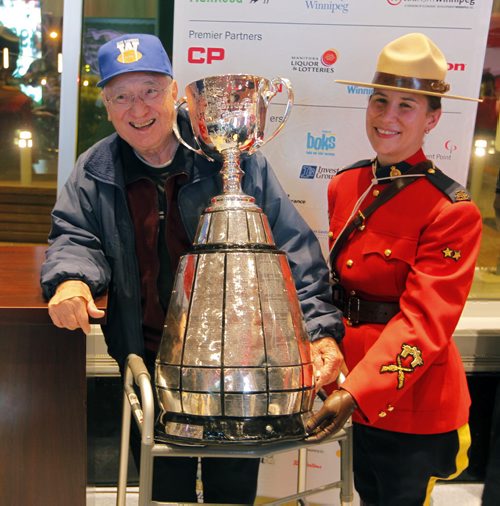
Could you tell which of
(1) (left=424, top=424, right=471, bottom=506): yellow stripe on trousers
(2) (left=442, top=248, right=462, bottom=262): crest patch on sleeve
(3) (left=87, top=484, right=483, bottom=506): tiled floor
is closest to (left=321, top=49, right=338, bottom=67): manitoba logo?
(2) (left=442, top=248, right=462, bottom=262): crest patch on sleeve

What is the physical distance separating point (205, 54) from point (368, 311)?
1.06 m

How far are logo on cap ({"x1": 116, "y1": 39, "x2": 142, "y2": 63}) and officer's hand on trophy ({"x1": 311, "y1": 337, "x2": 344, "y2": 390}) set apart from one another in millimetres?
744

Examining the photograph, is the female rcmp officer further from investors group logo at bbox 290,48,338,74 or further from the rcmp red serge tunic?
investors group logo at bbox 290,48,338,74

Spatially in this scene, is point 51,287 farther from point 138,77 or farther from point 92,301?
point 138,77

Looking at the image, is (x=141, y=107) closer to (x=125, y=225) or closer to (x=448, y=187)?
(x=125, y=225)

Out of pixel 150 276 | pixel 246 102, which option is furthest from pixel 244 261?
pixel 150 276

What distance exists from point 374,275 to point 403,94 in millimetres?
436

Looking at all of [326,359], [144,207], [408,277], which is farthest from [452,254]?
[144,207]

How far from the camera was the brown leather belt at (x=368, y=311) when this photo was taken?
1.58m

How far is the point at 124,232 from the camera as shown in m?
1.53

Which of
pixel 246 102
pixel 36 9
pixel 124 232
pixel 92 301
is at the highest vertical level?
pixel 36 9

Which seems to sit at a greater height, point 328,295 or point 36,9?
point 36,9

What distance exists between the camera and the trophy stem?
1.28 m

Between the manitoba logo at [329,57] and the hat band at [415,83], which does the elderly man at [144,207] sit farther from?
the manitoba logo at [329,57]
